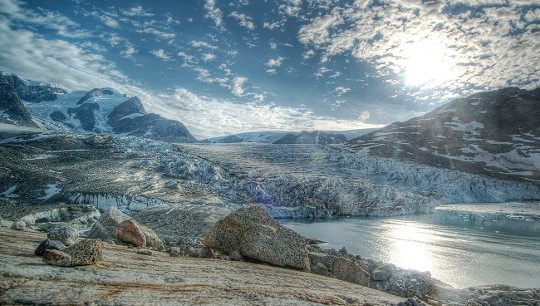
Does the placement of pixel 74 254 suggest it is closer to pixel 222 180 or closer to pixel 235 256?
pixel 235 256

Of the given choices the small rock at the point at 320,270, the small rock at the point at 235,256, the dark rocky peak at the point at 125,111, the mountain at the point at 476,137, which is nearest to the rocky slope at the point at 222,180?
the mountain at the point at 476,137

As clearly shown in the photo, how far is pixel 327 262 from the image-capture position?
7.52 m

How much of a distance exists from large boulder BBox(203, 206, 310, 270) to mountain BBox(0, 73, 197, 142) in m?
152

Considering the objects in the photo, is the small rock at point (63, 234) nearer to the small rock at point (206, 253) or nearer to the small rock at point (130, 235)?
the small rock at point (130, 235)

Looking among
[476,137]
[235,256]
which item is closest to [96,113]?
[476,137]

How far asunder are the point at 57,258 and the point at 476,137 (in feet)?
288

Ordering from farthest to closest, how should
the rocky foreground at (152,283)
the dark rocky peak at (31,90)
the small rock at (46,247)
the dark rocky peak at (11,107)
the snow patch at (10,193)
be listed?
the dark rocky peak at (31,90) < the dark rocky peak at (11,107) < the snow patch at (10,193) < the small rock at (46,247) < the rocky foreground at (152,283)

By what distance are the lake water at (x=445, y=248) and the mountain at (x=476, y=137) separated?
125 ft

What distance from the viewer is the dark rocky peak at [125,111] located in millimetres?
173875

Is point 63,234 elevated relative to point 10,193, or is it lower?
elevated

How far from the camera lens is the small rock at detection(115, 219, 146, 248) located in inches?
265

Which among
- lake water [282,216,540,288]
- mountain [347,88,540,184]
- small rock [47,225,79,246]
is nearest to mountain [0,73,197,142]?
mountain [347,88,540,184]

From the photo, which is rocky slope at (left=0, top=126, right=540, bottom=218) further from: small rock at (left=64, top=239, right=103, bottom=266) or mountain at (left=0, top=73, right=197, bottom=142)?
mountain at (left=0, top=73, right=197, bottom=142)

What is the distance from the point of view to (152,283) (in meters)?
3.59
